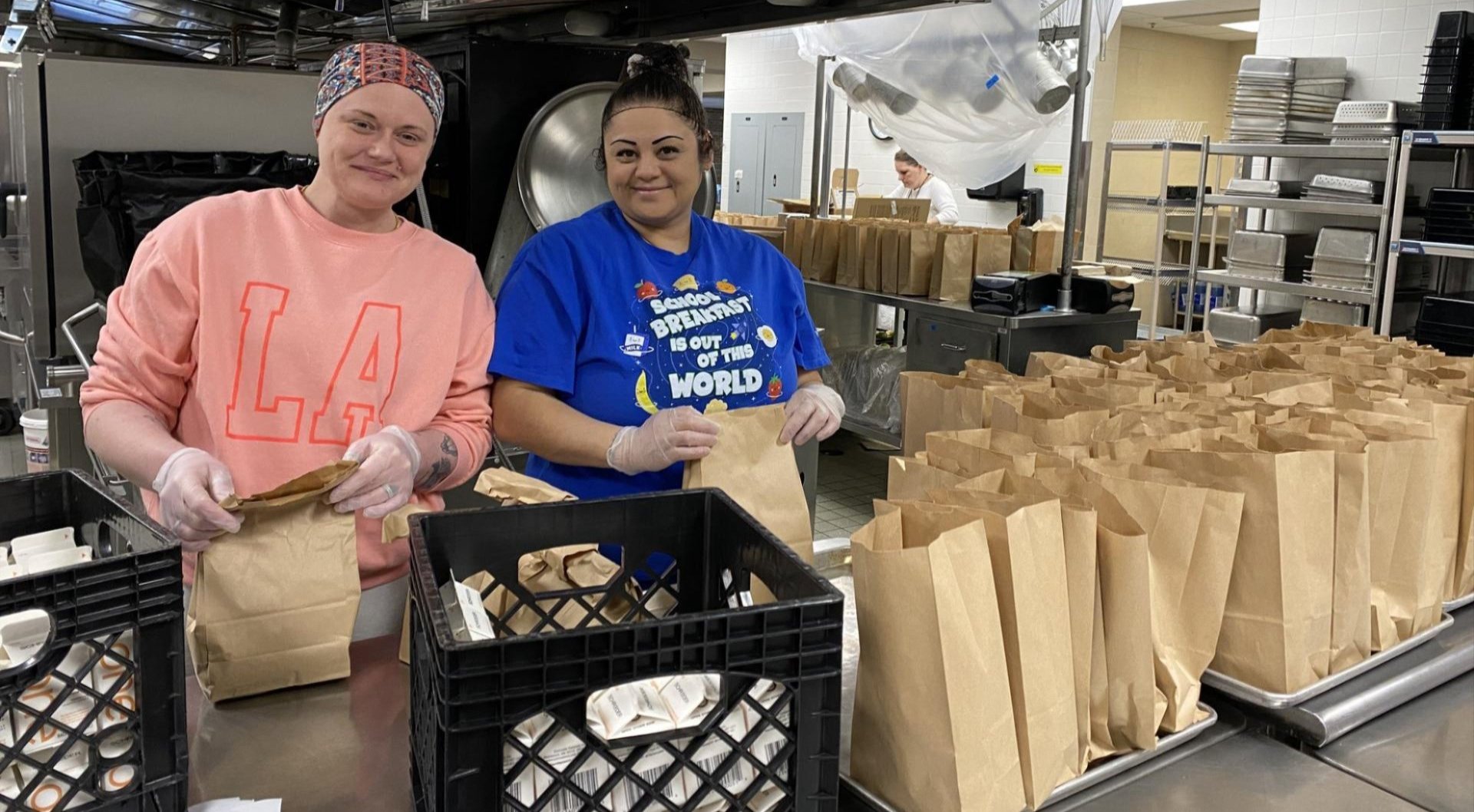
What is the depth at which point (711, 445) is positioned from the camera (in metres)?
1.37

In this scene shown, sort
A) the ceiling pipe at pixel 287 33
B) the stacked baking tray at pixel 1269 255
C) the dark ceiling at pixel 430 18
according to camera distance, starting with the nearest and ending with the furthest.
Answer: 1. the dark ceiling at pixel 430 18
2. the ceiling pipe at pixel 287 33
3. the stacked baking tray at pixel 1269 255

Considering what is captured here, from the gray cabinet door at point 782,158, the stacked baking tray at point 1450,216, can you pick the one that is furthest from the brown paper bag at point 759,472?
the gray cabinet door at point 782,158

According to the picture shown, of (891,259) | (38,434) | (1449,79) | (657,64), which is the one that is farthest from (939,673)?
(1449,79)

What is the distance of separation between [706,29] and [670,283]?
43.6 inches

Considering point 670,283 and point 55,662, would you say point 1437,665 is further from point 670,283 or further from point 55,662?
point 55,662

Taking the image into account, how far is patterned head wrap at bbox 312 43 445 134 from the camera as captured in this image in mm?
1513

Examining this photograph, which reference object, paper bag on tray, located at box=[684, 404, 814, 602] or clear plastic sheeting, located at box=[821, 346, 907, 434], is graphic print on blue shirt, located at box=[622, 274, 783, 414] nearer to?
paper bag on tray, located at box=[684, 404, 814, 602]

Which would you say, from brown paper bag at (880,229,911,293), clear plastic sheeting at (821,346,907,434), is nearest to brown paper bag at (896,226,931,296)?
brown paper bag at (880,229,911,293)

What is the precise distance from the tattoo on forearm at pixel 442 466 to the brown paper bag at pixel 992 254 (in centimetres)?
289

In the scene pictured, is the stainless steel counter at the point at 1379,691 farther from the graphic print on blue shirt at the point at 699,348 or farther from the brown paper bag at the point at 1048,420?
the graphic print on blue shirt at the point at 699,348

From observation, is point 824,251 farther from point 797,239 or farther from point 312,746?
point 312,746

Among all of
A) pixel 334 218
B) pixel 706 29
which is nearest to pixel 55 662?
pixel 334 218

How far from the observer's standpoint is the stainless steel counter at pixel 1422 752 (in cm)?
109

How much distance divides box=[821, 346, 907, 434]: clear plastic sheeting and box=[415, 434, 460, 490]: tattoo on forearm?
2.96 m
